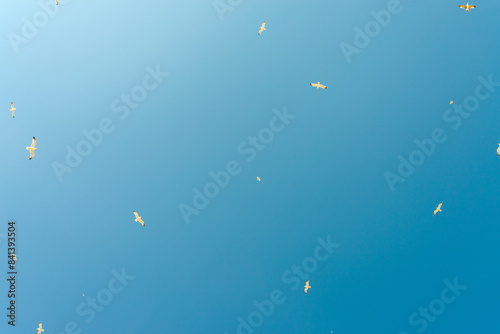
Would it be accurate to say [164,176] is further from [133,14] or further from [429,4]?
[429,4]

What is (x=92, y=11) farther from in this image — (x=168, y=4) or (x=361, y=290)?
(x=361, y=290)

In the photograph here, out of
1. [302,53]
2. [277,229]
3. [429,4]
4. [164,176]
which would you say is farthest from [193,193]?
[429,4]

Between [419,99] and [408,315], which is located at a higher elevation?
[419,99]

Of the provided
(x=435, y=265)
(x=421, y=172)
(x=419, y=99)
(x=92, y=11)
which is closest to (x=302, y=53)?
(x=419, y=99)

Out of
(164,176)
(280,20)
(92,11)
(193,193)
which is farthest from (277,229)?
(92,11)

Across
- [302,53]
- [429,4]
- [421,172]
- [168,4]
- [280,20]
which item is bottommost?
[421,172]

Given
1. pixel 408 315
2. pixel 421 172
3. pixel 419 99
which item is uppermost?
pixel 419 99

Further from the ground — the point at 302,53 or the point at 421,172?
the point at 302,53
